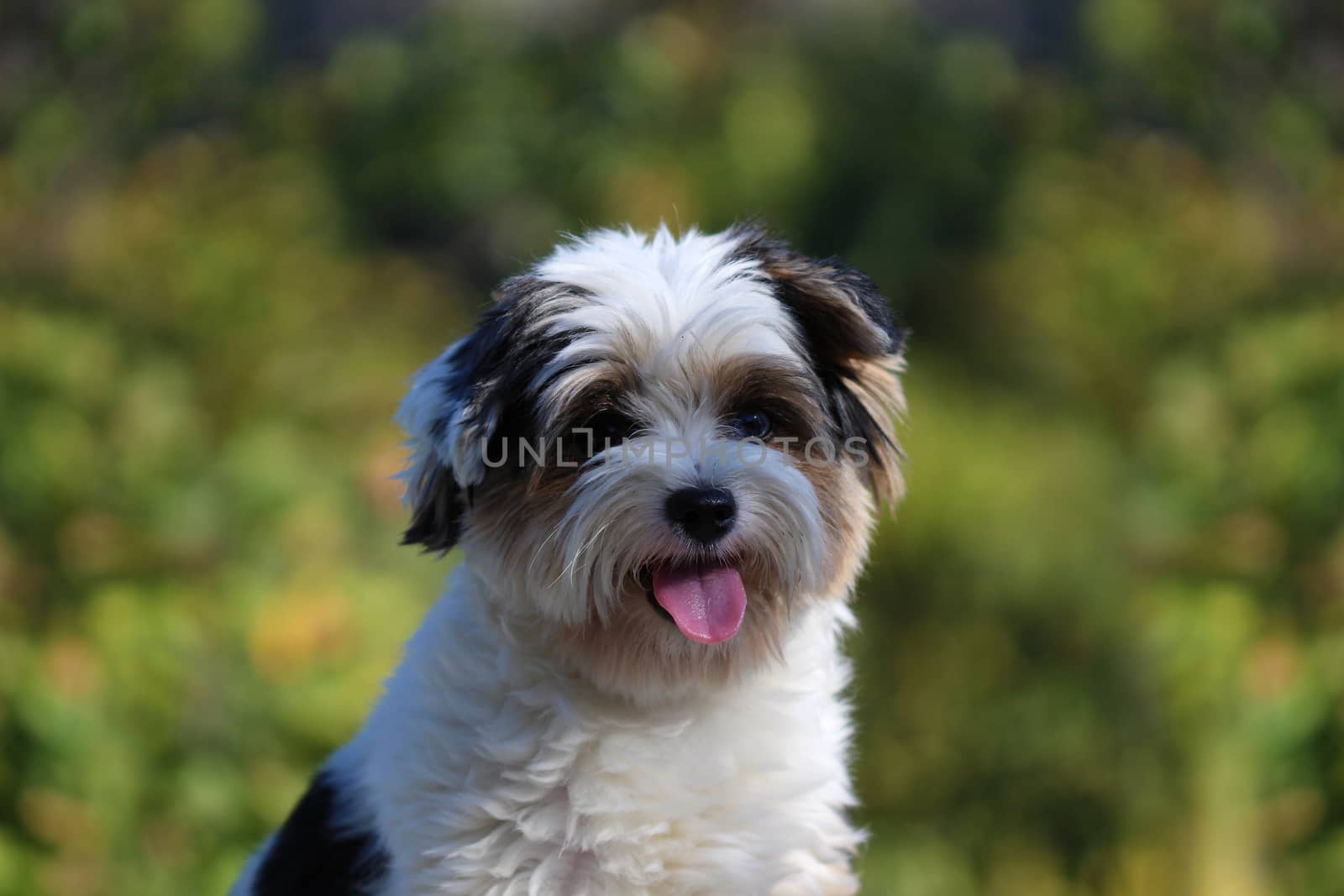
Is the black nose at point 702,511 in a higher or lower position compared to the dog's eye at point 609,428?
lower

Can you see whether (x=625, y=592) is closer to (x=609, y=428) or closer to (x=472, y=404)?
(x=609, y=428)

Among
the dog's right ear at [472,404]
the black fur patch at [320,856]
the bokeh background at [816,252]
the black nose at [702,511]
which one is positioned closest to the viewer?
the black nose at [702,511]

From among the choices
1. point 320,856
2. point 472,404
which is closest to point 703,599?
point 472,404

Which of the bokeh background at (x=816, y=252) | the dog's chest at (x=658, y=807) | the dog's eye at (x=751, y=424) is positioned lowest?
the dog's chest at (x=658, y=807)

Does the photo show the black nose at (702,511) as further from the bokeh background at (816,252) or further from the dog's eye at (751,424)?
the bokeh background at (816,252)

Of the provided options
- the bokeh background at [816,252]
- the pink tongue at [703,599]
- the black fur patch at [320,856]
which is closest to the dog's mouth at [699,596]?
the pink tongue at [703,599]

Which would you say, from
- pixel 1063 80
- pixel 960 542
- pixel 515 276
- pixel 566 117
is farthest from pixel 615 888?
pixel 1063 80

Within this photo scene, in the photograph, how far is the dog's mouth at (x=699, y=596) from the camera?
2742mm

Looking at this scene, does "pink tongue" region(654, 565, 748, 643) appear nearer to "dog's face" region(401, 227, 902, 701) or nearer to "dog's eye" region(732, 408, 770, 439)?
"dog's face" region(401, 227, 902, 701)

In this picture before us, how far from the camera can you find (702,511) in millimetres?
2660

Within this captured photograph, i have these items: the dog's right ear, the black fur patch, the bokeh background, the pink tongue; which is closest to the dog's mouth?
the pink tongue

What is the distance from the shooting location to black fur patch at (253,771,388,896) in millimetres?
2877

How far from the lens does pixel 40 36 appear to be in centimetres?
683

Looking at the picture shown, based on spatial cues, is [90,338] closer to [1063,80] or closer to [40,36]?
[40,36]
